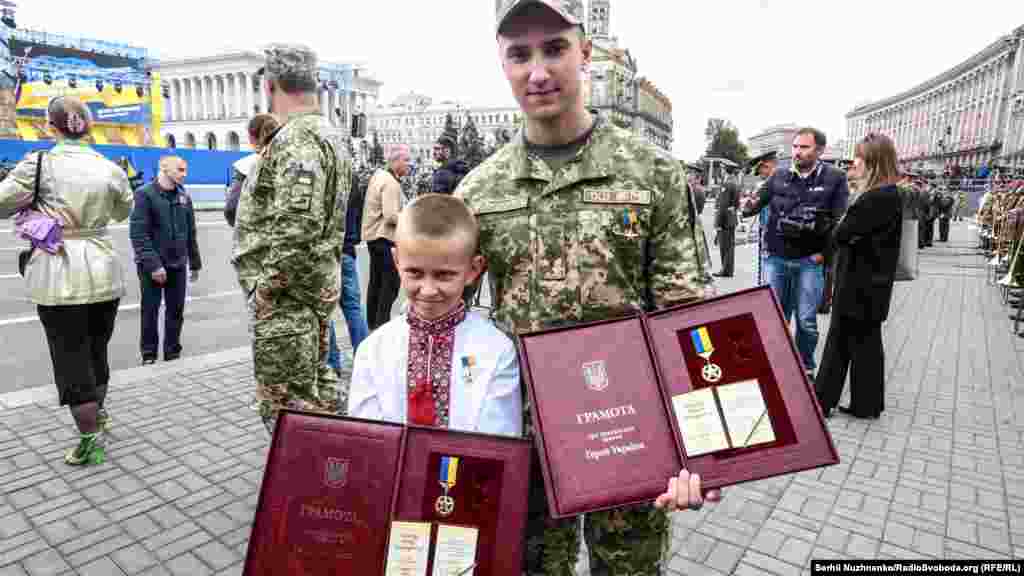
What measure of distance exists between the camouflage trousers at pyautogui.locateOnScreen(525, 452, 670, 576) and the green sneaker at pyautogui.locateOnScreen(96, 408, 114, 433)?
11.1 ft

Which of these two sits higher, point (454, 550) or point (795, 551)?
point (454, 550)

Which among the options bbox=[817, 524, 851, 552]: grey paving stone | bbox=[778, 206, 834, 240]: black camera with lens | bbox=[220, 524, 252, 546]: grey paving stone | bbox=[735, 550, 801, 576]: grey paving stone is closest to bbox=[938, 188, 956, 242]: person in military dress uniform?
bbox=[778, 206, 834, 240]: black camera with lens

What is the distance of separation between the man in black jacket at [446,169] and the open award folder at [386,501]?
5.30 metres

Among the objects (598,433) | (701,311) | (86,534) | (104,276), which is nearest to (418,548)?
(598,433)

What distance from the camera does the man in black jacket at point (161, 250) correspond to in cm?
570

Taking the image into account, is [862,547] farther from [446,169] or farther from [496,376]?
[446,169]

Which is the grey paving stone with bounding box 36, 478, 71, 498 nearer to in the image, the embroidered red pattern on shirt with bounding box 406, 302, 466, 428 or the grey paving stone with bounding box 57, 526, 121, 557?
the grey paving stone with bounding box 57, 526, 121, 557

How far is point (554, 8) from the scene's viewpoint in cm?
164

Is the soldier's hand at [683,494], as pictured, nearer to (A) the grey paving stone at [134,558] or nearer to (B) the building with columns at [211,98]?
(A) the grey paving stone at [134,558]

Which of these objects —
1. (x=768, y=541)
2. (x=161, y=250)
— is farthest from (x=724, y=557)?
(x=161, y=250)

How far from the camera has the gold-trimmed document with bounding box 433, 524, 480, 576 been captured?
1404 millimetres

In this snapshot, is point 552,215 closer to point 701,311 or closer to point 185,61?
point 701,311

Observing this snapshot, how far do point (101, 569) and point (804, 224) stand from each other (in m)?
5.42

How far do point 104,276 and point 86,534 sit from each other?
1.58 metres
